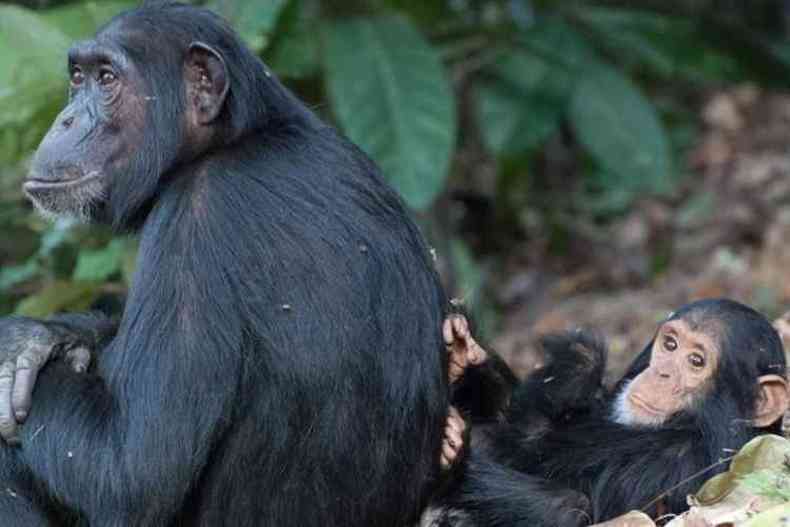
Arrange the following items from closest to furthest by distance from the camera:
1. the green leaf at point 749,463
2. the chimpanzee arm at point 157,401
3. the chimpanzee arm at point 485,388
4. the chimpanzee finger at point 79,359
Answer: the chimpanzee arm at point 157,401
the green leaf at point 749,463
the chimpanzee finger at point 79,359
the chimpanzee arm at point 485,388

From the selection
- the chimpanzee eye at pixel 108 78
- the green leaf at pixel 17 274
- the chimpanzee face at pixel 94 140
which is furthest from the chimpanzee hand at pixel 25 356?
the green leaf at pixel 17 274

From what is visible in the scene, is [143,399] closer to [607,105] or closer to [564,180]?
[607,105]

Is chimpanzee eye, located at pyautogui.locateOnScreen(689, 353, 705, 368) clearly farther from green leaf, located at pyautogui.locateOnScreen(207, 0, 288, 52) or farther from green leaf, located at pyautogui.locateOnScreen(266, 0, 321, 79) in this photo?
green leaf, located at pyautogui.locateOnScreen(266, 0, 321, 79)

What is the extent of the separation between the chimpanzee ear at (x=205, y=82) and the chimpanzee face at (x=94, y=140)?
17cm

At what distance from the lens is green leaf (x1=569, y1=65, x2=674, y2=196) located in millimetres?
10922

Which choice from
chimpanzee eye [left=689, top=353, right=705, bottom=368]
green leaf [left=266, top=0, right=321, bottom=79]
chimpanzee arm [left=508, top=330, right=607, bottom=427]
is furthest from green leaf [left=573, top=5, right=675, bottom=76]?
chimpanzee eye [left=689, top=353, right=705, bottom=368]

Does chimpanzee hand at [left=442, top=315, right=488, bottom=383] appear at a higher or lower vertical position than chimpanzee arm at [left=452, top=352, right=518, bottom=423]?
higher

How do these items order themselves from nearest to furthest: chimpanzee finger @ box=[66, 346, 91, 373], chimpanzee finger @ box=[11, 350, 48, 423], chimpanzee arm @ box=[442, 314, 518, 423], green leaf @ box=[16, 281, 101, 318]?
chimpanzee finger @ box=[11, 350, 48, 423] < chimpanzee finger @ box=[66, 346, 91, 373] < chimpanzee arm @ box=[442, 314, 518, 423] < green leaf @ box=[16, 281, 101, 318]

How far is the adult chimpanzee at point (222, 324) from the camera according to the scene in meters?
5.02

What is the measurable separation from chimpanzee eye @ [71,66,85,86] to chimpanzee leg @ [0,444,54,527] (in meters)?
1.29

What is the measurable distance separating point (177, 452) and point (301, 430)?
45 cm

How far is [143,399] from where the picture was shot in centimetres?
499

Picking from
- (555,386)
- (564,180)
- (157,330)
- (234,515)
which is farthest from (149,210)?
(564,180)

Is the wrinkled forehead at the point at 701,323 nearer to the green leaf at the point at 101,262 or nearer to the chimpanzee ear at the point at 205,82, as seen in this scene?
the chimpanzee ear at the point at 205,82
